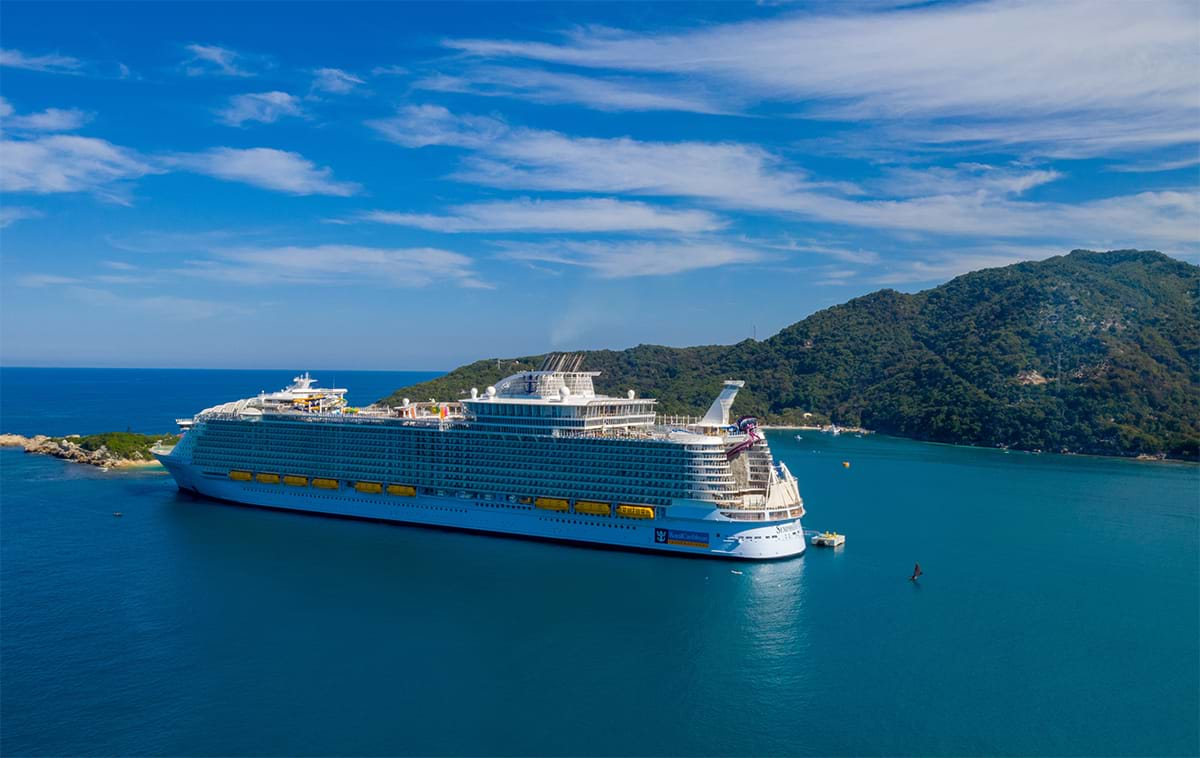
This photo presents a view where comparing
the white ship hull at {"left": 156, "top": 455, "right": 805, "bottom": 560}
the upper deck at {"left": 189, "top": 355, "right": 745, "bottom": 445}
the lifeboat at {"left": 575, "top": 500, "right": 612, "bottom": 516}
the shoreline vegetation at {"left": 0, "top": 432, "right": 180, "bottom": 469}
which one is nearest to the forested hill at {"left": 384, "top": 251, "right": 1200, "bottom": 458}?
the shoreline vegetation at {"left": 0, "top": 432, "right": 180, "bottom": 469}

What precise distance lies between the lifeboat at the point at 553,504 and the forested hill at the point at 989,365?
8472 centimetres

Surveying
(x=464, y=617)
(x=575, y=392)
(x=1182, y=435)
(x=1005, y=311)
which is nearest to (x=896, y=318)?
(x=1005, y=311)

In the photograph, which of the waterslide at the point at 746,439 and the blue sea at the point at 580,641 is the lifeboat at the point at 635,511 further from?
the waterslide at the point at 746,439

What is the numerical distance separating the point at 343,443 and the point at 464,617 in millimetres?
25865

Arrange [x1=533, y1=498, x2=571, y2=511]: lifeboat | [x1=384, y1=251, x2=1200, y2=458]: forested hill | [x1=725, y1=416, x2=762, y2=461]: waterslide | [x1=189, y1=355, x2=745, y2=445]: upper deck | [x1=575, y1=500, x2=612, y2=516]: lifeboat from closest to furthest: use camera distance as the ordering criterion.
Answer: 1. [x1=725, y1=416, x2=762, y2=461]: waterslide
2. [x1=575, y1=500, x2=612, y2=516]: lifeboat
3. [x1=533, y1=498, x2=571, y2=511]: lifeboat
4. [x1=189, y1=355, x2=745, y2=445]: upper deck
5. [x1=384, y1=251, x2=1200, y2=458]: forested hill

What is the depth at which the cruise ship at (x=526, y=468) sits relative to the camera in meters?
47.0

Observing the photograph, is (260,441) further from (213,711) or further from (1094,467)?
(1094,467)

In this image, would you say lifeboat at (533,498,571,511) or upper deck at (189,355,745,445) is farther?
upper deck at (189,355,745,445)

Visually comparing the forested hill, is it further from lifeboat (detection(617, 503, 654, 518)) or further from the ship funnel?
lifeboat (detection(617, 503, 654, 518))

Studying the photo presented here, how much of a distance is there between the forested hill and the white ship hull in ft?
256

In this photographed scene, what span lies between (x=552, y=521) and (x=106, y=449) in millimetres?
63070

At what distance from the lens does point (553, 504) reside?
5025 centimetres

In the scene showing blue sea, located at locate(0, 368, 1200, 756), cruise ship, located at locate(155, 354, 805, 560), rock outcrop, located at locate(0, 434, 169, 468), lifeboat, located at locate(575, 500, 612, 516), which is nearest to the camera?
blue sea, located at locate(0, 368, 1200, 756)

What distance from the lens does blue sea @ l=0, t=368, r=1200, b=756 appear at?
27672 millimetres
